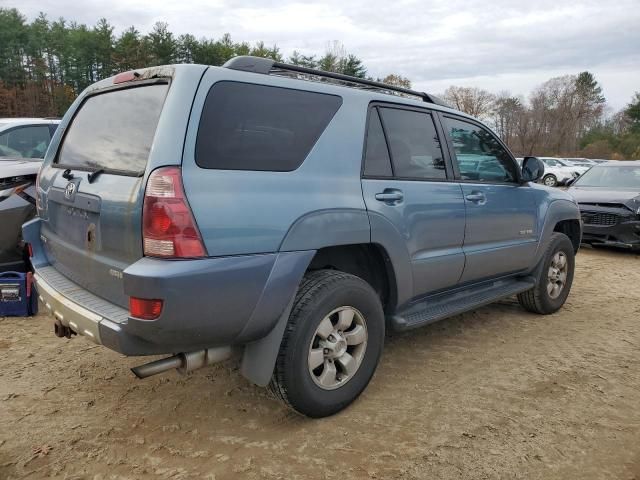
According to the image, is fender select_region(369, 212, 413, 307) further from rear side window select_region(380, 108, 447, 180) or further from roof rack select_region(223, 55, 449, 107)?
roof rack select_region(223, 55, 449, 107)

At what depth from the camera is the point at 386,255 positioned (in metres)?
3.07

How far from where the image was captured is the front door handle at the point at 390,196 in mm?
3028

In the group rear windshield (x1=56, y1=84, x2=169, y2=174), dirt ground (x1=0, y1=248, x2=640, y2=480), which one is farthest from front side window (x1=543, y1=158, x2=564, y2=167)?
rear windshield (x1=56, y1=84, x2=169, y2=174)

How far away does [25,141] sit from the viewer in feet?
19.4

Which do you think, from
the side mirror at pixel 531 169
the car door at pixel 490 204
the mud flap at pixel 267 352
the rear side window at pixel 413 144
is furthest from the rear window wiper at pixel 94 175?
the side mirror at pixel 531 169

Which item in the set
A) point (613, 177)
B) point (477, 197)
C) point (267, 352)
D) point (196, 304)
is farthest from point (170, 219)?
point (613, 177)

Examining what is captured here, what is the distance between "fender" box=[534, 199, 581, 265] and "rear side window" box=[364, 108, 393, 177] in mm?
2078

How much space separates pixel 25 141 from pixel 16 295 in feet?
7.52

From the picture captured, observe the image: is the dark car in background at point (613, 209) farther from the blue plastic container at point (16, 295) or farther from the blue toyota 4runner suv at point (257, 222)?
the blue plastic container at point (16, 295)

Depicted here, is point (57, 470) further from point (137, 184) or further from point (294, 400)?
point (137, 184)

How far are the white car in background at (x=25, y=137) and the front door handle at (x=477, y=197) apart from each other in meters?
4.89

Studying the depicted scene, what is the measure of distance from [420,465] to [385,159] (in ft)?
5.78

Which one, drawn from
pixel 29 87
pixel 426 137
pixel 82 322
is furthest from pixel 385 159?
pixel 29 87

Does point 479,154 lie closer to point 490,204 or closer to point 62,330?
point 490,204
